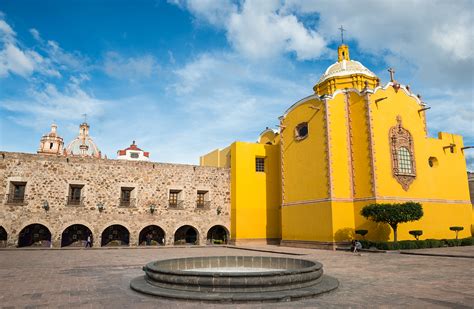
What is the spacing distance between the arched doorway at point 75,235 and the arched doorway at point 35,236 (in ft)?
2.81

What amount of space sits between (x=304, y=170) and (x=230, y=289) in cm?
1382

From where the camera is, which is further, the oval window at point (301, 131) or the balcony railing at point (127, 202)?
the balcony railing at point (127, 202)

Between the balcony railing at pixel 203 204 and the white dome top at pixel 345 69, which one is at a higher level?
the white dome top at pixel 345 69

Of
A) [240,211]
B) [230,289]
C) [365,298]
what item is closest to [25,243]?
[240,211]

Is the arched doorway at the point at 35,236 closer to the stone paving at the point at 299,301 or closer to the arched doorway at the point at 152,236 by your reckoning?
the arched doorway at the point at 152,236

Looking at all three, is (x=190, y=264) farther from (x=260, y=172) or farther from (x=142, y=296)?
(x=260, y=172)

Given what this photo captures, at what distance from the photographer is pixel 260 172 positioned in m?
22.7

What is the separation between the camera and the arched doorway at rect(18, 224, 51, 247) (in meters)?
19.0

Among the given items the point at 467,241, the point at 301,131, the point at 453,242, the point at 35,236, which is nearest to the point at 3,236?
the point at 35,236

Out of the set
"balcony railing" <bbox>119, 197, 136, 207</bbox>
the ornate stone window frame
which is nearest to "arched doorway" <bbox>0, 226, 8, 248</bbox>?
"balcony railing" <bbox>119, 197, 136, 207</bbox>

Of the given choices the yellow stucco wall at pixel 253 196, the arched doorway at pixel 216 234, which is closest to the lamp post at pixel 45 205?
the arched doorway at pixel 216 234

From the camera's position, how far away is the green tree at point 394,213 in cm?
1479

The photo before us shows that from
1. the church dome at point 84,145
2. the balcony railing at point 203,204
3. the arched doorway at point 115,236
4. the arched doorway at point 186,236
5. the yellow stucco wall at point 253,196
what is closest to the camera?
the arched doorway at point 115,236

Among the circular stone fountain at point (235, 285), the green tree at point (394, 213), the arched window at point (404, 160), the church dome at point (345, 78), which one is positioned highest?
the church dome at point (345, 78)
